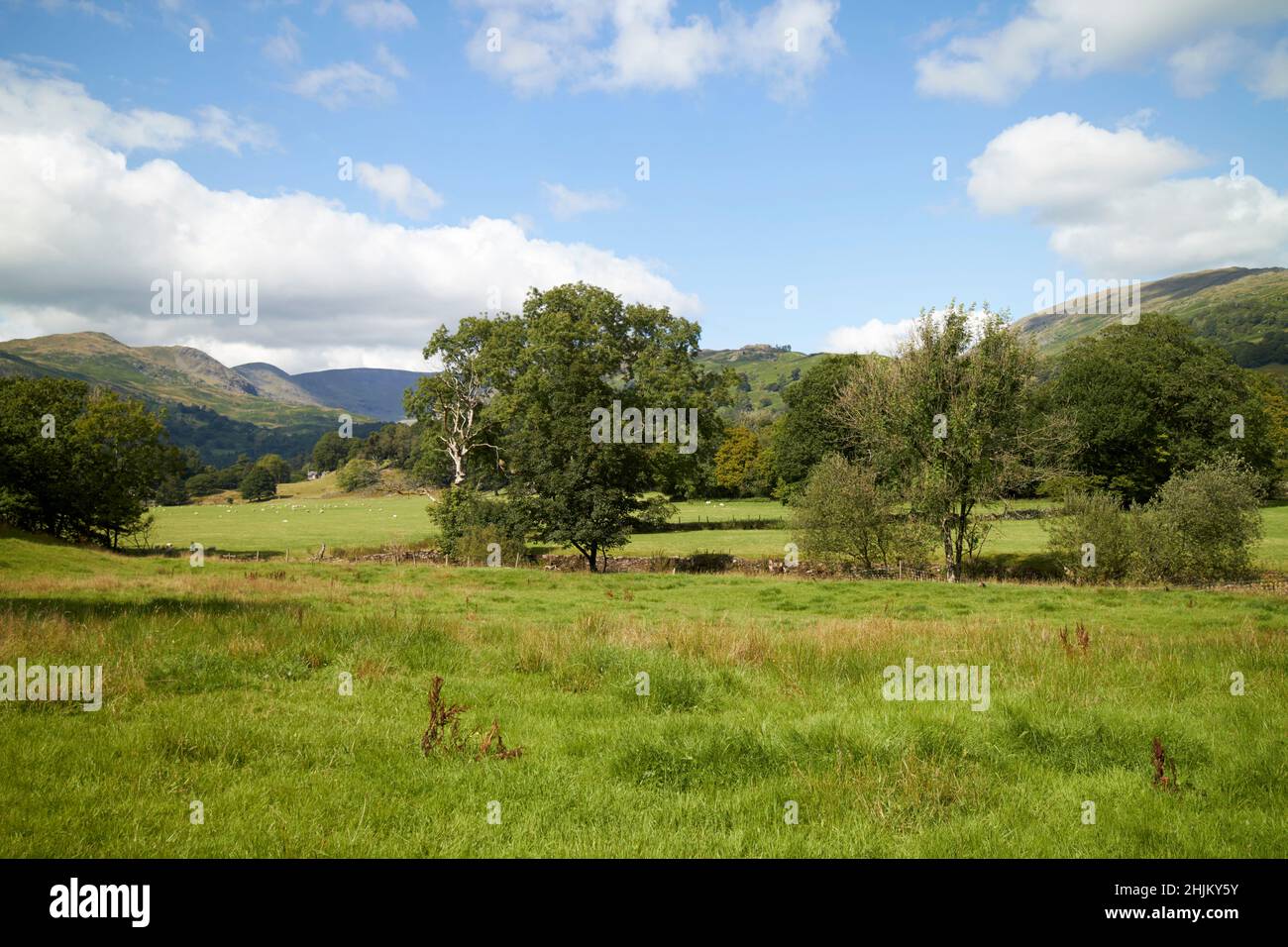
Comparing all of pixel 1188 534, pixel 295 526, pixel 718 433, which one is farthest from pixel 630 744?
pixel 295 526

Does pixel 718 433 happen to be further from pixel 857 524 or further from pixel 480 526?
pixel 857 524

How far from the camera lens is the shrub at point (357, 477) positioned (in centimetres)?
12049

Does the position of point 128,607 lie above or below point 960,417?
below

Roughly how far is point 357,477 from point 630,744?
122965 millimetres

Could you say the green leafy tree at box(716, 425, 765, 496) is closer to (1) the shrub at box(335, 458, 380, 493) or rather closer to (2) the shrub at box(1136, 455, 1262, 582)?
(1) the shrub at box(335, 458, 380, 493)

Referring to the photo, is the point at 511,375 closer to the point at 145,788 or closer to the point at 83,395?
the point at 83,395

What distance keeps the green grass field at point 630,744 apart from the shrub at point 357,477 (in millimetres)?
112631

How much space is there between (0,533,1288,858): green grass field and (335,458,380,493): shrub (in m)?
113

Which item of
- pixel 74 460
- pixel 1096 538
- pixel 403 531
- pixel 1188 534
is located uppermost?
pixel 74 460

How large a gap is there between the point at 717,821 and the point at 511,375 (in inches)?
2080

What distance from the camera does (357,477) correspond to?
120625 millimetres

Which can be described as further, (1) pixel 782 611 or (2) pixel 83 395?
(2) pixel 83 395

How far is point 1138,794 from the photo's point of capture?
6.36 m
